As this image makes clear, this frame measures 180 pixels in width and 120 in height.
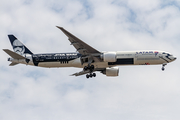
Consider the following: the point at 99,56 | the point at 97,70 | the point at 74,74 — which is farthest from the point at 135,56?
the point at 74,74

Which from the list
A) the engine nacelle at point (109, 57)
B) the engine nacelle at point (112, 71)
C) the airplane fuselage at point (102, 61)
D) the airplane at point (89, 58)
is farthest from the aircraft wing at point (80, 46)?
the engine nacelle at point (112, 71)

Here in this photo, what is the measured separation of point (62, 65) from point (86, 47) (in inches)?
244

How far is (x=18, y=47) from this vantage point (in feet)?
199

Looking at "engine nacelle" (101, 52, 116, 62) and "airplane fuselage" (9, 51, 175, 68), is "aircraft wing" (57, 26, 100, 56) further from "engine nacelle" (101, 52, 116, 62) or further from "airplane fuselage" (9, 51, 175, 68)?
"airplane fuselage" (9, 51, 175, 68)

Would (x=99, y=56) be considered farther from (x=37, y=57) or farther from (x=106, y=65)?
(x=37, y=57)

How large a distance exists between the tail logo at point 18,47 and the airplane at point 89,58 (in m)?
2.23

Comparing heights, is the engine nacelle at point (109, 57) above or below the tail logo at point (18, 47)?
below

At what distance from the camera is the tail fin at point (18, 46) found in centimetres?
5956

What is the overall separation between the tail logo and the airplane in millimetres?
2233

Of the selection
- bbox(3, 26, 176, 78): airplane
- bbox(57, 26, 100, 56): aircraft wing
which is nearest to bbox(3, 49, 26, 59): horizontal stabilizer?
bbox(3, 26, 176, 78): airplane

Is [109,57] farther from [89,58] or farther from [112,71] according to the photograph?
[112,71]

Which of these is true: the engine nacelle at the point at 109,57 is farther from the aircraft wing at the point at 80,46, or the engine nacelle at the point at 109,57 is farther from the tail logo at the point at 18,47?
the tail logo at the point at 18,47

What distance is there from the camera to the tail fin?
59.6m

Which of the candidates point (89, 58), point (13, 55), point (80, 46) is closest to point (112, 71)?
point (89, 58)
